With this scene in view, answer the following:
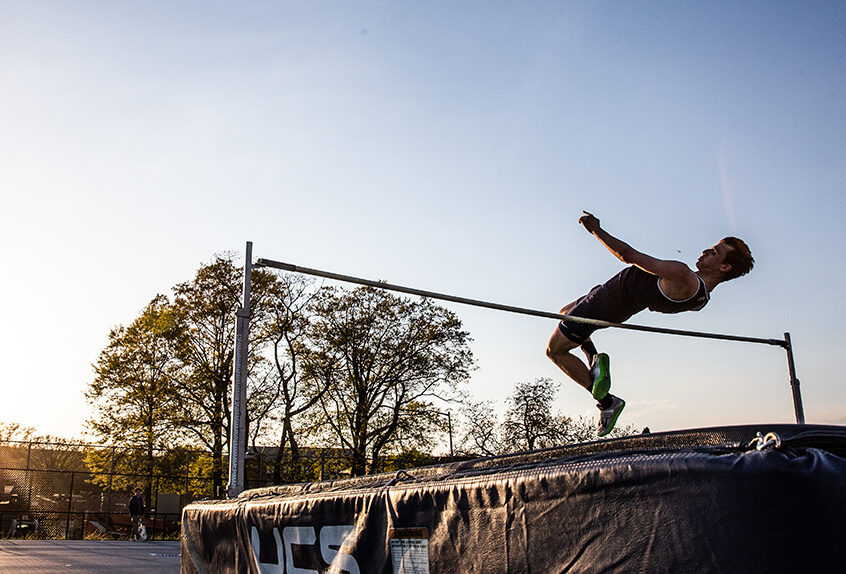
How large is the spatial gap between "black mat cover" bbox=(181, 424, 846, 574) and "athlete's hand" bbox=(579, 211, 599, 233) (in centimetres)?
234

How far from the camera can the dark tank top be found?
162 inches

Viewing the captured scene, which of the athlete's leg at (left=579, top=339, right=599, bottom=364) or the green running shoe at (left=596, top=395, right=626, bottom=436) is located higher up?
the athlete's leg at (left=579, top=339, right=599, bottom=364)

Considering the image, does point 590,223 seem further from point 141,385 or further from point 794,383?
point 141,385

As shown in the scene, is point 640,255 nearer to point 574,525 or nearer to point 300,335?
point 574,525

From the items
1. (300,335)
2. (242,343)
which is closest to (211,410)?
(300,335)

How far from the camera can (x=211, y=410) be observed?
979 inches

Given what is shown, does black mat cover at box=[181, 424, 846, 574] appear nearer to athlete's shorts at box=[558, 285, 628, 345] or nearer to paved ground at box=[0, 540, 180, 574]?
athlete's shorts at box=[558, 285, 628, 345]

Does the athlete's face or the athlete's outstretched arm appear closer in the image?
the athlete's outstretched arm

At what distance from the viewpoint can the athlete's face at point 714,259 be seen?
13.2ft

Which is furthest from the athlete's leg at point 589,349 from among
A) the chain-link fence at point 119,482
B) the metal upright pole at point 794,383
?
the chain-link fence at point 119,482

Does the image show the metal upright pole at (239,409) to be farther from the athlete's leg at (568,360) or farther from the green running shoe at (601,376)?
the green running shoe at (601,376)

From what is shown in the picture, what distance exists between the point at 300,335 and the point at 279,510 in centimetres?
2460

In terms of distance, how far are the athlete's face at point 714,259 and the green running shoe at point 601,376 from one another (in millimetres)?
813

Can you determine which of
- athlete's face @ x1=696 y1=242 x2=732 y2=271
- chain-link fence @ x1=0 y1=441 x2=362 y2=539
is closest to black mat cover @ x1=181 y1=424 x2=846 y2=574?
athlete's face @ x1=696 y1=242 x2=732 y2=271
